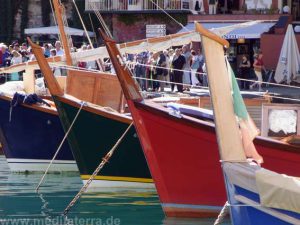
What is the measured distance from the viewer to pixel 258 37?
→ 140ft

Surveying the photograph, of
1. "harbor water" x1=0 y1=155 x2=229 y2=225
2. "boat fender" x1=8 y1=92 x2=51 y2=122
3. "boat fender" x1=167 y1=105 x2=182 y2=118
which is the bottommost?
"harbor water" x1=0 y1=155 x2=229 y2=225

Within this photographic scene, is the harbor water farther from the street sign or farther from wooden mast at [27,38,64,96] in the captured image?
the street sign

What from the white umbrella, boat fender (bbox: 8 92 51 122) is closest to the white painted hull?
boat fender (bbox: 8 92 51 122)

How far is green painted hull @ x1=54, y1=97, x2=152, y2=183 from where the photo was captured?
2091 centimetres

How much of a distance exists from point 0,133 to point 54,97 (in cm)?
501

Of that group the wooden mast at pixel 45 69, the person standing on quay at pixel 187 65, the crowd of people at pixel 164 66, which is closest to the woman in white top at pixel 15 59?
the crowd of people at pixel 164 66

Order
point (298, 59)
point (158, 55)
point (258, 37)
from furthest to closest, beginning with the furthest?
point (258, 37), point (298, 59), point (158, 55)

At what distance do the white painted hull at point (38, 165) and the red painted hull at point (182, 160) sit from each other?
7.81 m

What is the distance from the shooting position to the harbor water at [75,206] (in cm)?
1784

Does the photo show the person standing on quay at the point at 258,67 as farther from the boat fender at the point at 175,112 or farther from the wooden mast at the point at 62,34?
the boat fender at the point at 175,112

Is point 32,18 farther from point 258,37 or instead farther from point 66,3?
point 258,37

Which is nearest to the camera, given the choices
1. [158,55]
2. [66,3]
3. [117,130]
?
[117,130]

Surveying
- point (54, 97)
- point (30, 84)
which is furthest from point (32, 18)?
point (54, 97)

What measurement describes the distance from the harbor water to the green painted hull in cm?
35
